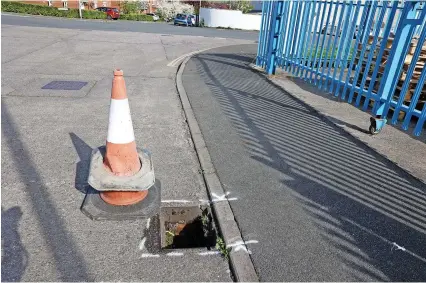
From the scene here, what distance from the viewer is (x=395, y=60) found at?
15.4 feet

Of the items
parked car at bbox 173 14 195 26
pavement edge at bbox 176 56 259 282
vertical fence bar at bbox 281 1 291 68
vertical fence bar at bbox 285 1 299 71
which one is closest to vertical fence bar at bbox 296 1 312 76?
vertical fence bar at bbox 285 1 299 71

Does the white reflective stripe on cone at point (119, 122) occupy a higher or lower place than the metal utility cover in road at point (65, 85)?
higher

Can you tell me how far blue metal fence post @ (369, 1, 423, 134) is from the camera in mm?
4469

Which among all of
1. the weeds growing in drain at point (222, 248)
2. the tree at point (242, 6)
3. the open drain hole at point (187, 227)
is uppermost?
the tree at point (242, 6)

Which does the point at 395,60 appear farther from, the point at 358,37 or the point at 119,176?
the point at 119,176

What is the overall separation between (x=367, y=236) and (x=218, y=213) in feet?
4.27

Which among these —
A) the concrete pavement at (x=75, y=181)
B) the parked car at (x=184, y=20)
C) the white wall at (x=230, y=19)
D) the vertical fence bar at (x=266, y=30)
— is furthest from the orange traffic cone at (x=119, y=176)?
the white wall at (x=230, y=19)

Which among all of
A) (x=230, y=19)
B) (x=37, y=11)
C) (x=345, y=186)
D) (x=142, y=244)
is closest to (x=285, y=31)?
(x=345, y=186)

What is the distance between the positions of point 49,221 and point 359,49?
239 inches

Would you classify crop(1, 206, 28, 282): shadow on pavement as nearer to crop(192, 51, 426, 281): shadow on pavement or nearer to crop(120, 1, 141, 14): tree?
crop(192, 51, 426, 281): shadow on pavement

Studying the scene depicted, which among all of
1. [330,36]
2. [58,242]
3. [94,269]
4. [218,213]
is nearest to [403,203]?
[218,213]

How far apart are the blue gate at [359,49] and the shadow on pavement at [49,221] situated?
4385mm

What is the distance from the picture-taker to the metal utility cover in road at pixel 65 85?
612 centimetres

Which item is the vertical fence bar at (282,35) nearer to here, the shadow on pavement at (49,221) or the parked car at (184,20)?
the shadow on pavement at (49,221)
